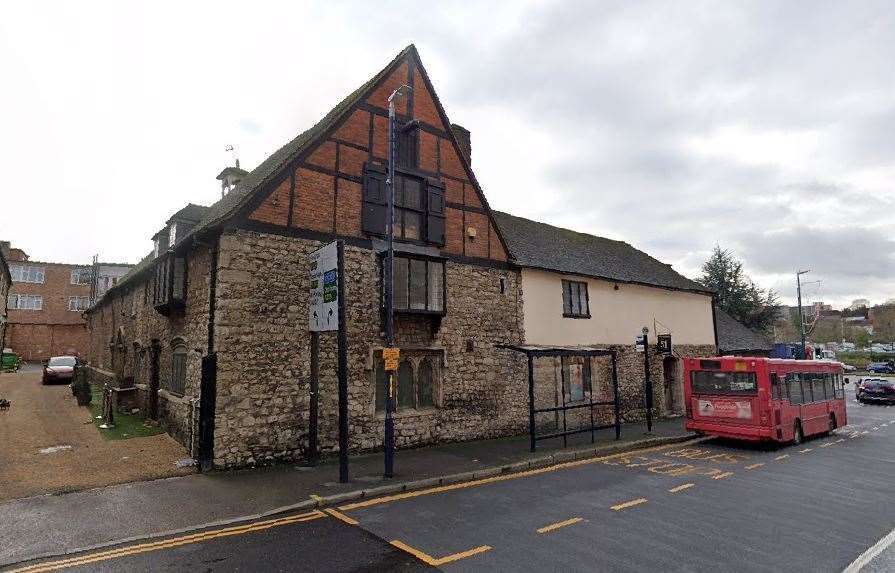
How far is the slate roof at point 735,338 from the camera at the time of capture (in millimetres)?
24984

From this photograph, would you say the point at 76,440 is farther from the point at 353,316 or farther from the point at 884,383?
the point at 884,383

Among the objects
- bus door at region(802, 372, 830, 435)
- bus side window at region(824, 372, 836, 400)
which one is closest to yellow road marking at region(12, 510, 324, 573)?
bus door at region(802, 372, 830, 435)

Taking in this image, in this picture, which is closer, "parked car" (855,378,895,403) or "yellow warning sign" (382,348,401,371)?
"yellow warning sign" (382,348,401,371)

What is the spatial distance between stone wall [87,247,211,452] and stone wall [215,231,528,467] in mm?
1116

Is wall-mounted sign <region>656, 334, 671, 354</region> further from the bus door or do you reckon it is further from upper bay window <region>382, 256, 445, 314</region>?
upper bay window <region>382, 256, 445, 314</region>

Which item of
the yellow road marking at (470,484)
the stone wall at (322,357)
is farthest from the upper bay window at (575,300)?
the yellow road marking at (470,484)

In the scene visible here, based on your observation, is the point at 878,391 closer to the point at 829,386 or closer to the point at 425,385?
the point at 829,386

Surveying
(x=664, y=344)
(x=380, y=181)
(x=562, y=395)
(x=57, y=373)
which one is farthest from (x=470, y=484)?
(x=57, y=373)

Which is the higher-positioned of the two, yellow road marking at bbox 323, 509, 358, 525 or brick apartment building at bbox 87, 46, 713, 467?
brick apartment building at bbox 87, 46, 713, 467

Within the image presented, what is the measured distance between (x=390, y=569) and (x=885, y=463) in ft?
46.3

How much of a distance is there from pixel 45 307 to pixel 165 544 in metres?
55.2

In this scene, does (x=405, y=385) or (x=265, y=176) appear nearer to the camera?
(x=265, y=176)

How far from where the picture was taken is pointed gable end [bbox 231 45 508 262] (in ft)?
38.6

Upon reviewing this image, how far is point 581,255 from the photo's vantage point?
2114 centimetres
